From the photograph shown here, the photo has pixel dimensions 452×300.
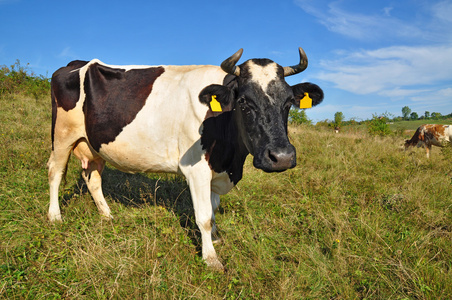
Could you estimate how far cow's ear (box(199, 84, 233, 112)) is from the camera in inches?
123

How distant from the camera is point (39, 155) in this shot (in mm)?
6391

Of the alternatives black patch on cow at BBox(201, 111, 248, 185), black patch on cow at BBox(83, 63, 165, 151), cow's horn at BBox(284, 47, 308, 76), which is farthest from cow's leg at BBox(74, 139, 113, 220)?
cow's horn at BBox(284, 47, 308, 76)

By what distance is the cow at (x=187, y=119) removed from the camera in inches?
115

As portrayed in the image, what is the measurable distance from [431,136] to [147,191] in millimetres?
15985

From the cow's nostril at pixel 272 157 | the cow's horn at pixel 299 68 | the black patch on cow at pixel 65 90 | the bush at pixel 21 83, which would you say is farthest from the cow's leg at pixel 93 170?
the bush at pixel 21 83

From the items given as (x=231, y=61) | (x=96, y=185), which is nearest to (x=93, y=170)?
(x=96, y=185)

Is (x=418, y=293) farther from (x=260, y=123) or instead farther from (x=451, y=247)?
(x=260, y=123)

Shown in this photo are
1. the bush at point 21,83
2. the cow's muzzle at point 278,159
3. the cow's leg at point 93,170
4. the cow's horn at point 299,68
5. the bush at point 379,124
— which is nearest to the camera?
the cow's muzzle at point 278,159

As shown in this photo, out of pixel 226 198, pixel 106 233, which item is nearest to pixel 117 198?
pixel 106 233

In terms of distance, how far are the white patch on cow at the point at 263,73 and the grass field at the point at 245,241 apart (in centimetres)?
194

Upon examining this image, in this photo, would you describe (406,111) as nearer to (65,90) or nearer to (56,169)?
(65,90)

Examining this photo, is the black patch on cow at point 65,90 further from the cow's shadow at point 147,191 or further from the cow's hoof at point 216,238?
the cow's hoof at point 216,238

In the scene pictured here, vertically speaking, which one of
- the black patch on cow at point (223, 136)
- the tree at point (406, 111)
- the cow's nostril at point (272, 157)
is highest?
the tree at point (406, 111)

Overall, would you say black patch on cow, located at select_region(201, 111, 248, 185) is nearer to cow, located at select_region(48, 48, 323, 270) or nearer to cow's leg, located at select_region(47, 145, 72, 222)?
cow, located at select_region(48, 48, 323, 270)
